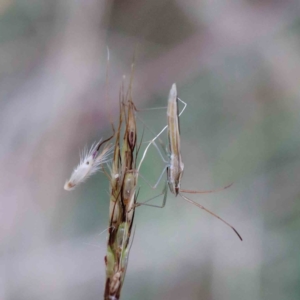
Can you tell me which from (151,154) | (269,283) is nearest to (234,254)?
(269,283)

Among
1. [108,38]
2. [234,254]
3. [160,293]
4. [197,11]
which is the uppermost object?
[197,11]

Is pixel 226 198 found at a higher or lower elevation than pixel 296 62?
lower

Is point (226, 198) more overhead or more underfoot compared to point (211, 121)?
more underfoot

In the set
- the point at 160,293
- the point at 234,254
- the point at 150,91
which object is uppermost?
the point at 150,91

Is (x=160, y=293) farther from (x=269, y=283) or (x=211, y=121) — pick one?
(x=211, y=121)

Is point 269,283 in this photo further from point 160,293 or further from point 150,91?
point 150,91

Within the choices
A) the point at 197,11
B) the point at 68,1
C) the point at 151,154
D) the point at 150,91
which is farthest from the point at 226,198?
the point at 68,1
